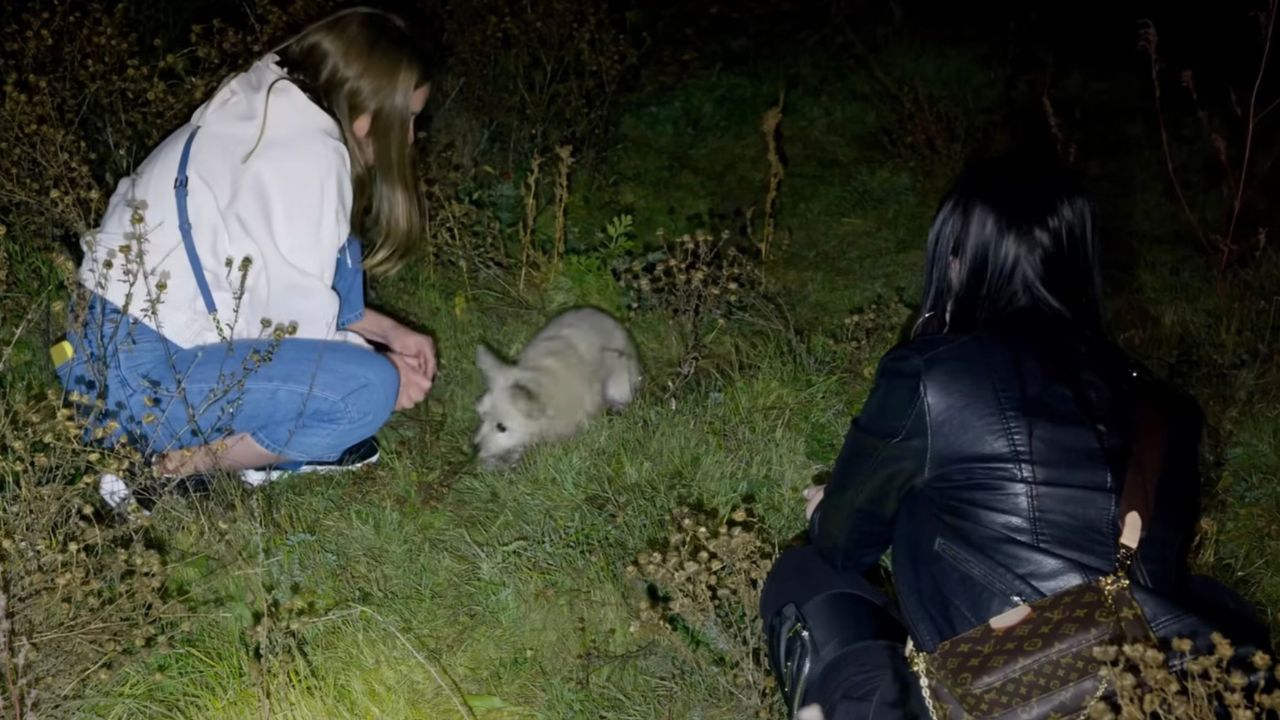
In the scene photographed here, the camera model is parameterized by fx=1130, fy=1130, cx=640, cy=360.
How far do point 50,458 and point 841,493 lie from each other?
1.96m

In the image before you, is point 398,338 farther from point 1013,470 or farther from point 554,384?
point 1013,470

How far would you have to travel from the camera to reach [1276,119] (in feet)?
21.4

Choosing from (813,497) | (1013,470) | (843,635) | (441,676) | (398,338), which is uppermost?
(1013,470)

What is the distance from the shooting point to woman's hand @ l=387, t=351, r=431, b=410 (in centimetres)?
388

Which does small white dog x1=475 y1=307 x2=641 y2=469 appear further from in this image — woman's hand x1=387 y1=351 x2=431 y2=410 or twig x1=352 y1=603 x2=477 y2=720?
twig x1=352 y1=603 x2=477 y2=720

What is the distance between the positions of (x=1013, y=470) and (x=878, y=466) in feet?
0.98

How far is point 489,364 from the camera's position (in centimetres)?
419

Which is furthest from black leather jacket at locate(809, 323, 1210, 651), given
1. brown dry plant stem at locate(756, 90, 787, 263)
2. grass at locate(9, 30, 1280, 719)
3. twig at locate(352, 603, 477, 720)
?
brown dry plant stem at locate(756, 90, 787, 263)

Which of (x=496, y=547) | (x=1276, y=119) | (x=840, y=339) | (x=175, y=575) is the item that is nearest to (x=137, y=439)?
(x=175, y=575)

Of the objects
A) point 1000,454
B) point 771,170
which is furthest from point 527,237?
point 1000,454

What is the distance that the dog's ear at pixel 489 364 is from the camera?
4.18 m

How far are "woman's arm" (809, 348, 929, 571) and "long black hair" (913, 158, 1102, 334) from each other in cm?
23

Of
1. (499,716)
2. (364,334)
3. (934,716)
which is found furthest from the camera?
(364,334)

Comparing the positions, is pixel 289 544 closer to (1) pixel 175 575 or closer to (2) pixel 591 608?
(1) pixel 175 575
